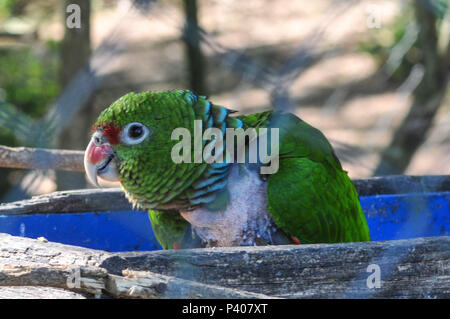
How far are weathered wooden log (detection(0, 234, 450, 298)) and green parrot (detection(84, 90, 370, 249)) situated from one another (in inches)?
16.0

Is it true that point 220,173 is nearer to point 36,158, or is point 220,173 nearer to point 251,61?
point 36,158

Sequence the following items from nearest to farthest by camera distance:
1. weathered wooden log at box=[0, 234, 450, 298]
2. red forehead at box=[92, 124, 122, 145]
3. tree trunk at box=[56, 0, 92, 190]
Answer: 1. weathered wooden log at box=[0, 234, 450, 298]
2. red forehead at box=[92, 124, 122, 145]
3. tree trunk at box=[56, 0, 92, 190]

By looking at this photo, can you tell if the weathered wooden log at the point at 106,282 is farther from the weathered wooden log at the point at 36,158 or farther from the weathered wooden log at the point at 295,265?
the weathered wooden log at the point at 36,158

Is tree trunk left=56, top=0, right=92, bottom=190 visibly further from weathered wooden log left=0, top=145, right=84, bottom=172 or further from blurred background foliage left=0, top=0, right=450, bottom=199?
weathered wooden log left=0, top=145, right=84, bottom=172

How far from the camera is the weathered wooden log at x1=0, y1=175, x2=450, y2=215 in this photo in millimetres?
1852

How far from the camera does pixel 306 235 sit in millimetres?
1661

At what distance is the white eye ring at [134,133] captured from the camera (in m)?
1.64

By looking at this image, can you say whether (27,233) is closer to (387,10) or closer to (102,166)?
(102,166)

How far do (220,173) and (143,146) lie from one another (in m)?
0.22

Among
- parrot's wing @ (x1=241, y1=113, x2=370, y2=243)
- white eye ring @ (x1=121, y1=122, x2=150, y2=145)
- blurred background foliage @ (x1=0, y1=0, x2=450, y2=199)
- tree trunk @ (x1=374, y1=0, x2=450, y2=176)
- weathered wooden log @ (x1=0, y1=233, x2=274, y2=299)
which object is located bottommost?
weathered wooden log @ (x1=0, y1=233, x2=274, y2=299)

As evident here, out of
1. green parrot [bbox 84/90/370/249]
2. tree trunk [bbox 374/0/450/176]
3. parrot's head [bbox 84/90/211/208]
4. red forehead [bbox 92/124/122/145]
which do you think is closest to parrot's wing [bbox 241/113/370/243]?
green parrot [bbox 84/90/370/249]
